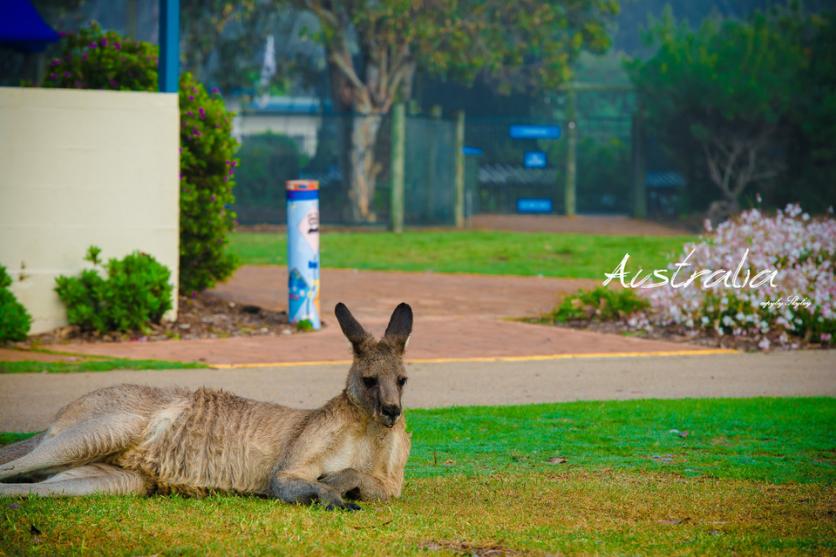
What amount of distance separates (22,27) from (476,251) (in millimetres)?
8811

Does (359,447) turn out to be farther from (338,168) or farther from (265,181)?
(338,168)

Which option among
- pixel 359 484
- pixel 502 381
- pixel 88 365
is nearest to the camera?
pixel 359 484

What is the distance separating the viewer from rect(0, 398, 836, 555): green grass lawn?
5766 mm

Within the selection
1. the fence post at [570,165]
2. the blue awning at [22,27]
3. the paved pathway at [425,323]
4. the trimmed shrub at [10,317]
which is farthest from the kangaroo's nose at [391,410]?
the fence post at [570,165]

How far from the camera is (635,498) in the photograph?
7090 millimetres

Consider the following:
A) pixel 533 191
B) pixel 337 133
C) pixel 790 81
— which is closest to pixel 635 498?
pixel 337 133

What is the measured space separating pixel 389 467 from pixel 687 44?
29.2 metres

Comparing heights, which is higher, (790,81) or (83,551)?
(790,81)

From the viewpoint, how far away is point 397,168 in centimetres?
2802

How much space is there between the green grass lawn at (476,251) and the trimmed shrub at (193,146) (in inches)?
224

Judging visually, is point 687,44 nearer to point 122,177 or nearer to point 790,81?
point 790,81

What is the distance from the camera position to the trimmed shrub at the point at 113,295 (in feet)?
45.9

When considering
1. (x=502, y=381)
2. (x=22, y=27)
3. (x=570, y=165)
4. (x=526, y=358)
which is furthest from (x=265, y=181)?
(x=502, y=381)

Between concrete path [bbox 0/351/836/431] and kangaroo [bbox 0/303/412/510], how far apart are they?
3.19 meters
